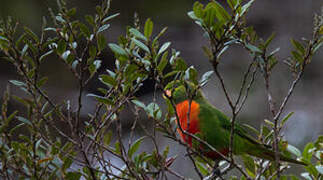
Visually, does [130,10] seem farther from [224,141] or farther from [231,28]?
[231,28]

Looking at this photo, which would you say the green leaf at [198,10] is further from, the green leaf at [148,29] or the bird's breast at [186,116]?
the bird's breast at [186,116]

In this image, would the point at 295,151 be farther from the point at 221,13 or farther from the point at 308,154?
the point at 221,13

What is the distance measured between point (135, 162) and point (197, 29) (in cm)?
458

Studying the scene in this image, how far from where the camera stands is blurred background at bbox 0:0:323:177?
4754 millimetres

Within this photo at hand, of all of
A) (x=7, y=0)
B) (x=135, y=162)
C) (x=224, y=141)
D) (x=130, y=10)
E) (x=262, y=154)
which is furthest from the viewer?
(x=130, y=10)

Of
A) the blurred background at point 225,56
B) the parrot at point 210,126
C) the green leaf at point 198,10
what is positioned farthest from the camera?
the blurred background at point 225,56

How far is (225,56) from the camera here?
18.7 ft

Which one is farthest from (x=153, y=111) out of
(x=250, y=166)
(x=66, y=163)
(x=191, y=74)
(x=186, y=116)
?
(x=186, y=116)

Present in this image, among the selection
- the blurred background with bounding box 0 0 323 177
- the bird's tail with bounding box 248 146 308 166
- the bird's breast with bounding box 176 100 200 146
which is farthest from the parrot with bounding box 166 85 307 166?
the blurred background with bounding box 0 0 323 177

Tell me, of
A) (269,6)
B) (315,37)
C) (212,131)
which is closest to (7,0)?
(269,6)

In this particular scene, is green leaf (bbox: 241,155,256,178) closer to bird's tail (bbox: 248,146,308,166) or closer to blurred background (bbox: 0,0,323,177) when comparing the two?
bird's tail (bbox: 248,146,308,166)

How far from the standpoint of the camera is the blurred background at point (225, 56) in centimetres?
475

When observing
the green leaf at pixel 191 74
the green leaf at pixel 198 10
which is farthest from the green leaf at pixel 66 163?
the green leaf at pixel 198 10

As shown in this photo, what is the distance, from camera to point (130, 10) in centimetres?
542
